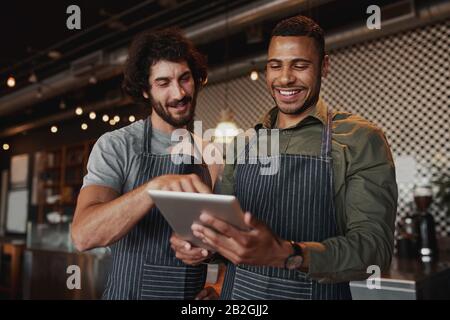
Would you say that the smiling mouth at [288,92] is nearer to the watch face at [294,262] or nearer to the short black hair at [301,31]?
the short black hair at [301,31]

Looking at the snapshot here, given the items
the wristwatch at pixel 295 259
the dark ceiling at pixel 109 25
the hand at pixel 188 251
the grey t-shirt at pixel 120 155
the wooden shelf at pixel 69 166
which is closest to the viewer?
the wristwatch at pixel 295 259

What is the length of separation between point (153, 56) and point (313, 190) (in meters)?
0.64

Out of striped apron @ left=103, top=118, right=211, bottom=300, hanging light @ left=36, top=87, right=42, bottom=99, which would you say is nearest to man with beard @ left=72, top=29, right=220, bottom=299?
striped apron @ left=103, top=118, right=211, bottom=300

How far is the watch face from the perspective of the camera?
1028 mm

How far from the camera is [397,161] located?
13.3 feet

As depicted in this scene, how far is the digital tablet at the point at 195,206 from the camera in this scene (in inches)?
32.8

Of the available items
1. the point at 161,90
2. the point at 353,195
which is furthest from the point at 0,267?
the point at 353,195

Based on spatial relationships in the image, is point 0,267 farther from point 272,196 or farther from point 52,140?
point 272,196

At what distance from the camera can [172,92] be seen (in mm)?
1329

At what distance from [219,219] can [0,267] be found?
18.8ft

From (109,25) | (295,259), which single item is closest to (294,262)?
(295,259)

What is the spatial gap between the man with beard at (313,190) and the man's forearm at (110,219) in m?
0.14

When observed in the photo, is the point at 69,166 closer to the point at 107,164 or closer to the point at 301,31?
the point at 107,164

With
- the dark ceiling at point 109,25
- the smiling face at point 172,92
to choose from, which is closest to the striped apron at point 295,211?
the smiling face at point 172,92
